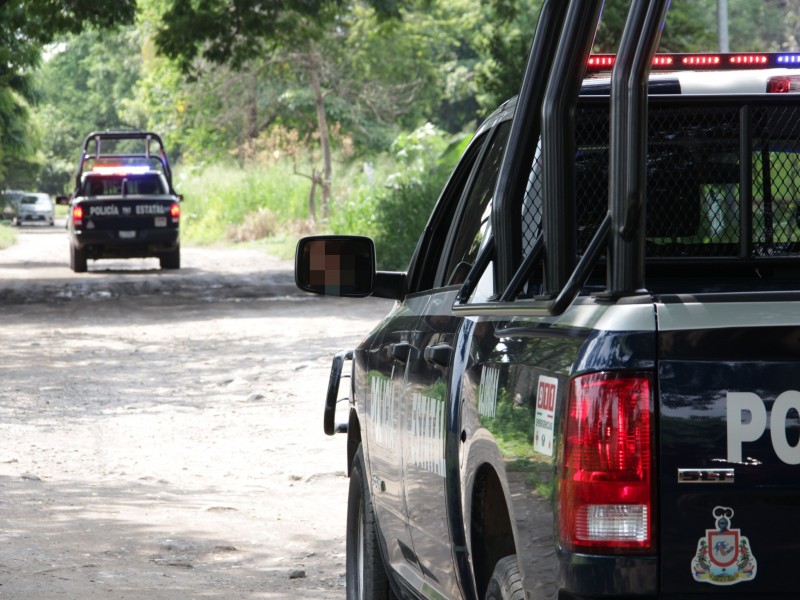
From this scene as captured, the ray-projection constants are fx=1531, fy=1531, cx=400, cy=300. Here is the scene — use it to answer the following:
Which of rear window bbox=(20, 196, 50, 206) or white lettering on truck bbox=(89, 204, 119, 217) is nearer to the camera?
white lettering on truck bbox=(89, 204, 119, 217)

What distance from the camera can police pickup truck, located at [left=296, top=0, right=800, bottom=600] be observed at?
261cm

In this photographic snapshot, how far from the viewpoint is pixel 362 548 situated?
5.07 meters

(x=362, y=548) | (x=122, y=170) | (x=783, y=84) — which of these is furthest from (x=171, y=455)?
(x=122, y=170)

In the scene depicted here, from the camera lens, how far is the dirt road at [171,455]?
6406mm

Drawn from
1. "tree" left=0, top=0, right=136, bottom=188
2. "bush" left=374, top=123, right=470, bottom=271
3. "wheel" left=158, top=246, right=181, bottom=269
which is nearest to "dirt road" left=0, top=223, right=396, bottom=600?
"tree" left=0, top=0, right=136, bottom=188

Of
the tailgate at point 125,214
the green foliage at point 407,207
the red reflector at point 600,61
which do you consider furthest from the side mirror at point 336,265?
the tailgate at point 125,214

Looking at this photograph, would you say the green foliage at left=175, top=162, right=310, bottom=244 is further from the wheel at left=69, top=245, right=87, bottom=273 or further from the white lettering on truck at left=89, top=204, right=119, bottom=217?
the white lettering on truck at left=89, top=204, right=119, bottom=217

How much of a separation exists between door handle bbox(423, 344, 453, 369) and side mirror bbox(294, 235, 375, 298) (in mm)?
693

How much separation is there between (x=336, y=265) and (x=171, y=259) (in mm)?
25791

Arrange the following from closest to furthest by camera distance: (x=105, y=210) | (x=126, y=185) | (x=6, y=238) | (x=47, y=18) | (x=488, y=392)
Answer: (x=488, y=392) → (x=47, y=18) → (x=105, y=210) → (x=126, y=185) → (x=6, y=238)

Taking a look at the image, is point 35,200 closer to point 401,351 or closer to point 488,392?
point 401,351

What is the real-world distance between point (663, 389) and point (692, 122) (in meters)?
1.86

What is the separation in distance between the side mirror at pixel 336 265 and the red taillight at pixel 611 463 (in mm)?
2008

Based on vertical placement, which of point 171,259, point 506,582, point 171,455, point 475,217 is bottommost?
point 171,455
